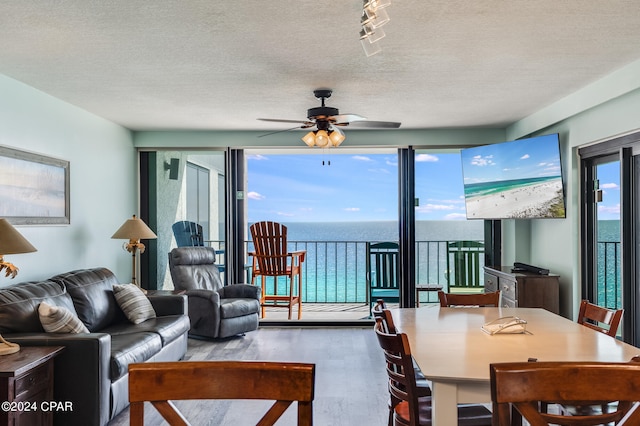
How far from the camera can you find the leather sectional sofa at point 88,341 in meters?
3.27

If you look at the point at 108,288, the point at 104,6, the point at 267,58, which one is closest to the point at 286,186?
the point at 108,288

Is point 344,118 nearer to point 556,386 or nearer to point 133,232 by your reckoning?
point 133,232

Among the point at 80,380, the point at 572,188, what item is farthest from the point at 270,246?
the point at 80,380

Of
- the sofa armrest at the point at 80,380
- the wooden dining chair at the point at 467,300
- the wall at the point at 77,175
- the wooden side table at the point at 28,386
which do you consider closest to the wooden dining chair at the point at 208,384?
→ the wooden side table at the point at 28,386

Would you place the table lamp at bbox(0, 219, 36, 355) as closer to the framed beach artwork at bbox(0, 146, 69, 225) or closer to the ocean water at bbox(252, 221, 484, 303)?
the framed beach artwork at bbox(0, 146, 69, 225)

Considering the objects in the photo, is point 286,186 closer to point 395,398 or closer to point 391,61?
point 391,61

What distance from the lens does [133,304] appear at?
4777 mm

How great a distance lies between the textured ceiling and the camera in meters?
2.88

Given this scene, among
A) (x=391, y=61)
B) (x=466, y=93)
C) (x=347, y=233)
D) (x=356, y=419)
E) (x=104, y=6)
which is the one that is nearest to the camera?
(x=104, y=6)

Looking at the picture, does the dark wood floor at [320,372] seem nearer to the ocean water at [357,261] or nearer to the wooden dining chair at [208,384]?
the ocean water at [357,261]

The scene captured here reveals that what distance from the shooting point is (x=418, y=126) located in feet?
21.7

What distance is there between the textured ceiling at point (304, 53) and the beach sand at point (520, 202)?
2.77 feet

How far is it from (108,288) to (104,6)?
2.83 meters

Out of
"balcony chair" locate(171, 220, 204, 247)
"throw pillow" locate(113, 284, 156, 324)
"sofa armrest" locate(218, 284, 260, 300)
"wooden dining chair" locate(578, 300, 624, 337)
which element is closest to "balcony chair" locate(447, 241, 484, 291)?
"sofa armrest" locate(218, 284, 260, 300)
